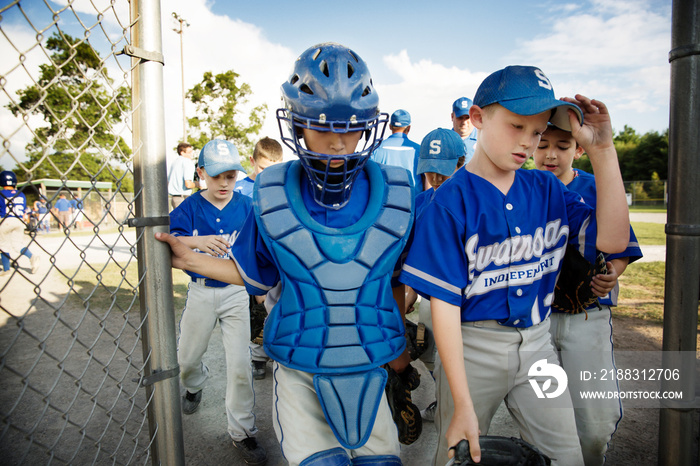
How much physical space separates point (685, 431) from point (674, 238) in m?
1.05

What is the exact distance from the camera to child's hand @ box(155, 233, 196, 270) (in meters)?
1.96

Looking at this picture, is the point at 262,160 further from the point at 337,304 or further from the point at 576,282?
the point at 576,282

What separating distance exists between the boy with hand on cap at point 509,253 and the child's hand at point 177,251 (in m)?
1.05

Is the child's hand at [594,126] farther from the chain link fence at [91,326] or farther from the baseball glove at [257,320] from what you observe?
the baseball glove at [257,320]

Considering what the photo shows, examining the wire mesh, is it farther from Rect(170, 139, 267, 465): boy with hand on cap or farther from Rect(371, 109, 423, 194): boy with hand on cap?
Rect(371, 109, 423, 194): boy with hand on cap

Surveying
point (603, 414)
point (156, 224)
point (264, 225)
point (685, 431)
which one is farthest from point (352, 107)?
point (685, 431)

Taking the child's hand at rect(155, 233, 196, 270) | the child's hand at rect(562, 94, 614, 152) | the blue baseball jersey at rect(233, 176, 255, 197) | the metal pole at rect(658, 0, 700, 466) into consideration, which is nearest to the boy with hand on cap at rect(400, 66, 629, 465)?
the child's hand at rect(562, 94, 614, 152)

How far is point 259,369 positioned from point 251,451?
4.84 ft

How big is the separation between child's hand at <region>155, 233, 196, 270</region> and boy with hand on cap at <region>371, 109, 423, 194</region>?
3493 millimetres

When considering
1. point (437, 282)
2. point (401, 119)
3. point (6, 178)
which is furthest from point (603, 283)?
point (6, 178)

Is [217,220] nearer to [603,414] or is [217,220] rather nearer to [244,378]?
[244,378]

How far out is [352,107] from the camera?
1.72 metres

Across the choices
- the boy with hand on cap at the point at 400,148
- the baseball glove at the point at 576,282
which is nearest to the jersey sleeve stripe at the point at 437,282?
the baseball glove at the point at 576,282

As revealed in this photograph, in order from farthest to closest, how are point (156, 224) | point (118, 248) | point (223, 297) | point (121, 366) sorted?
point (118, 248)
point (121, 366)
point (223, 297)
point (156, 224)
